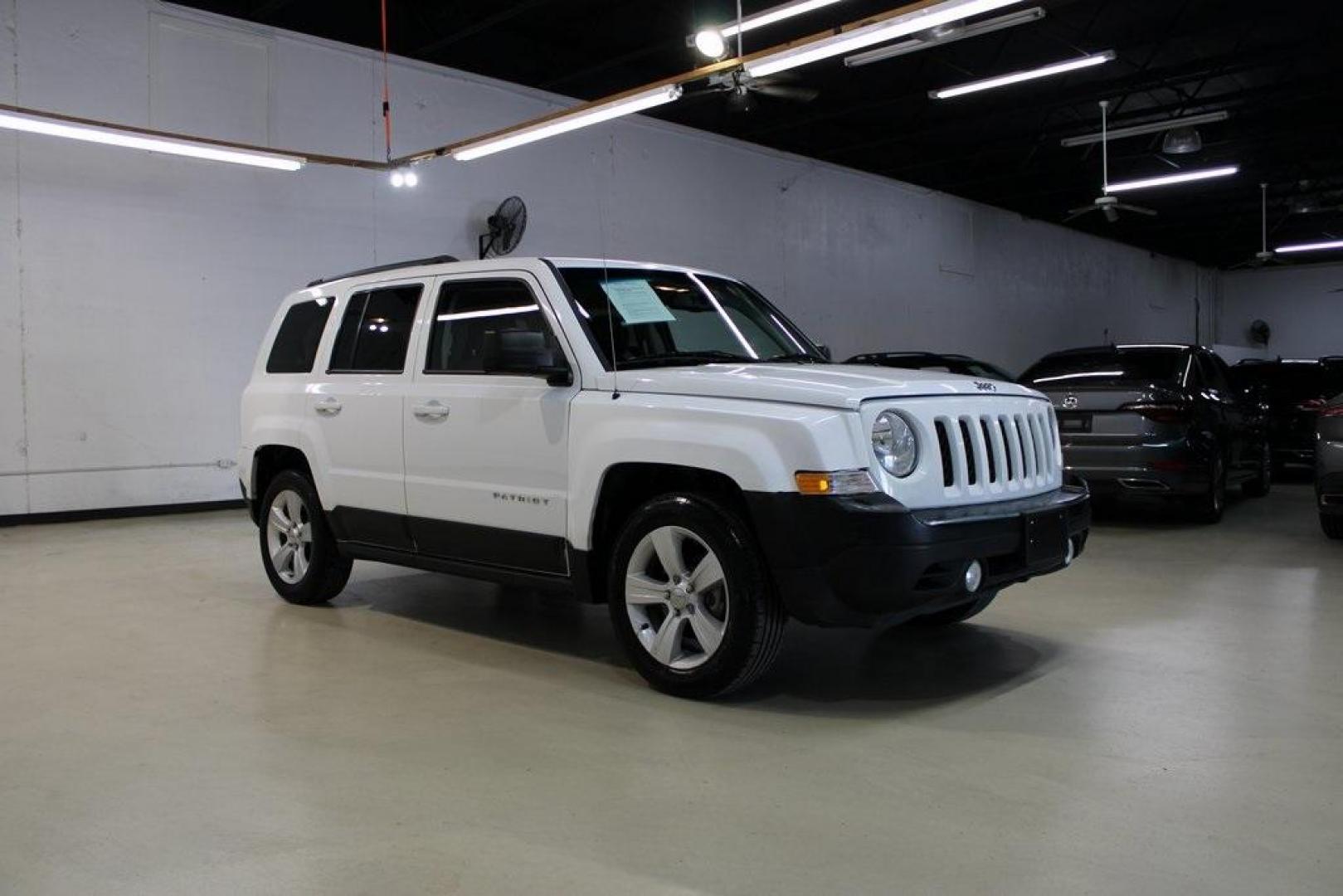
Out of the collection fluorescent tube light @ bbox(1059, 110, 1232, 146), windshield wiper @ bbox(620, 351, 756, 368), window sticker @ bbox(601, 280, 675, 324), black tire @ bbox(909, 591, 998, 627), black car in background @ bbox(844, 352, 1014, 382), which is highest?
fluorescent tube light @ bbox(1059, 110, 1232, 146)

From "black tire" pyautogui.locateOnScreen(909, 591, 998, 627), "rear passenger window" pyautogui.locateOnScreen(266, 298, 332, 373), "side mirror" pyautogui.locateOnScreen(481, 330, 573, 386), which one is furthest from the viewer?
"rear passenger window" pyautogui.locateOnScreen(266, 298, 332, 373)

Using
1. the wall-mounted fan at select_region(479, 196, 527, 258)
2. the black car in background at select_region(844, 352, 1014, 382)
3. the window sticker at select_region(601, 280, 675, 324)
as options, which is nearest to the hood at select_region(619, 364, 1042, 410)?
the window sticker at select_region(601, 280, 675, 324)

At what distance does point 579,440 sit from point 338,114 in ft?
26.4

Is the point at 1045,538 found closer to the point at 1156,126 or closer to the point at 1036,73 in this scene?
the point at 1036,73

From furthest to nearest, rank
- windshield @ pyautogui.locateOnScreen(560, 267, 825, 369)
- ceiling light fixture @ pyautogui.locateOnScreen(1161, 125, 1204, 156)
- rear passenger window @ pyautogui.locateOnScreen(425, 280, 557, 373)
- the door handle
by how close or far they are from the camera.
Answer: ceiling light fixture @ pyautogui.locateOnScreen(1161, 125, 1204, 156) < the door handle < rear passenger window @ pyautogui.locateOnScreen(425, 280, 557, 373) < windshield @ pyautogui.locateOnScreen(560, 267, 825, 369)

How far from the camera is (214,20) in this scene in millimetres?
9844

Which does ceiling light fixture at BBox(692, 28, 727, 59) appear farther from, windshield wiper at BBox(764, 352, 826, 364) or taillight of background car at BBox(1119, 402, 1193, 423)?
taillight of background car at BBox(1119, 402, 1193, 423)

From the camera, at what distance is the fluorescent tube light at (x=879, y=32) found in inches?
219

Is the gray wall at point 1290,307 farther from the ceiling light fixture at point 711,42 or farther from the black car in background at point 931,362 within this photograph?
the ceiling light fixture at point 711,42

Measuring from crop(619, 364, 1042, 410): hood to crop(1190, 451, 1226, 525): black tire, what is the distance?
16.3 ft

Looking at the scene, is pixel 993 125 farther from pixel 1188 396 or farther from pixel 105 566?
pixel 105 566

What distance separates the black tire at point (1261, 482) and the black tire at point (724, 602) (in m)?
9.07

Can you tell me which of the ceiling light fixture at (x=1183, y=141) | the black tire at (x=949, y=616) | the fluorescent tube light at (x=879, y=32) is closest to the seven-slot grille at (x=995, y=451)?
the black tire at (x=949, y=616)

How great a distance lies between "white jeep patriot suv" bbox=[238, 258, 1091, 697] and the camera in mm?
3541
